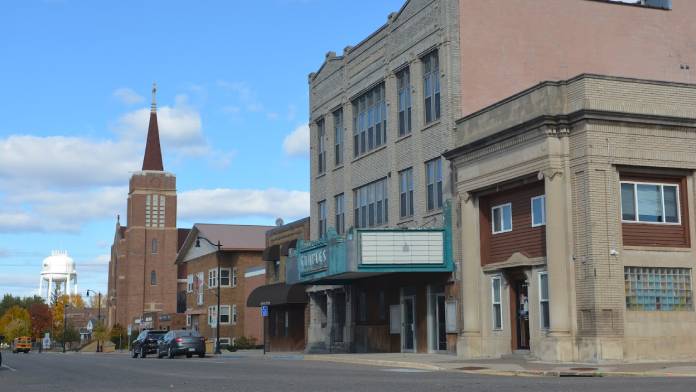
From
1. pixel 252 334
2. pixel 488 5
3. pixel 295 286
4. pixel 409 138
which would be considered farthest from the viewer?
pixel 252 334

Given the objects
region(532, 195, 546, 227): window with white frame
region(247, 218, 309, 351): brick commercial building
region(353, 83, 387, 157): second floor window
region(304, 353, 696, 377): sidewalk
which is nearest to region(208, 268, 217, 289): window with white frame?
region(247, 218, 309, 351): brick commercial building

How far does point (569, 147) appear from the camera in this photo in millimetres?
28531

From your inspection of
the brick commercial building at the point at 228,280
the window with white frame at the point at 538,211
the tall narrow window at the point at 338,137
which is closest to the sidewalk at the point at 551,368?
the window with white frame at the point at 538,211

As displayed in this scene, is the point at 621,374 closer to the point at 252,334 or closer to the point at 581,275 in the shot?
the point at 581,275

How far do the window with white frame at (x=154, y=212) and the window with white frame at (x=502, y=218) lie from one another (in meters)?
93.2

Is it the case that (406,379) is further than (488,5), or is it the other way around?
(488,5)

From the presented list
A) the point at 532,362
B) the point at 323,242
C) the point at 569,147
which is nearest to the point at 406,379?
the point at 532,362

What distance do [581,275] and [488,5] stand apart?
13.5 m

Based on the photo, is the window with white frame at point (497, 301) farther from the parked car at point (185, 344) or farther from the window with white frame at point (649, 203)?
the parked car at point (185, 344)

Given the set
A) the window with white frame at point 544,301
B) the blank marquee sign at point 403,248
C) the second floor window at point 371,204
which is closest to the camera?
the window with white frame at point 544,301

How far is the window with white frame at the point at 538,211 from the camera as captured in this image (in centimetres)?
3005

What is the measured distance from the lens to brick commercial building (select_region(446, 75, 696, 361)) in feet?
90.0

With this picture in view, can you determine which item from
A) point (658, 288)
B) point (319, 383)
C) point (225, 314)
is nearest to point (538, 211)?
point (658, 288)

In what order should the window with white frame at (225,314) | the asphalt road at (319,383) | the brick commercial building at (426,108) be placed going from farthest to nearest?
the window with white frame at (225,314), the brick commercial building at (426,108), the asphalt road at (319,383)
